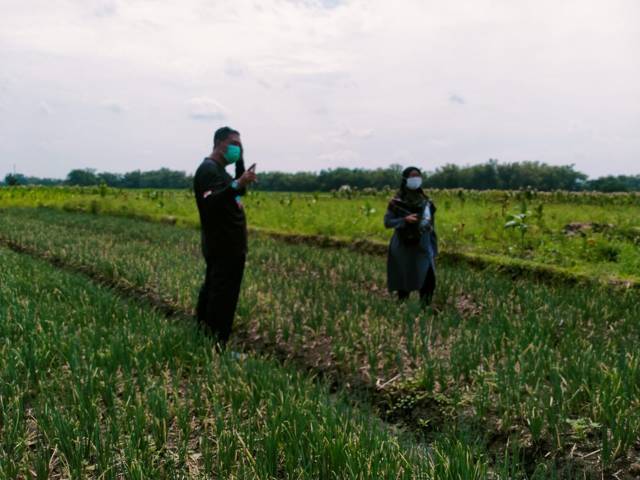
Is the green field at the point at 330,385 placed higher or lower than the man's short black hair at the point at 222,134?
lower

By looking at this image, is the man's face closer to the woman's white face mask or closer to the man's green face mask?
the man's green face mask

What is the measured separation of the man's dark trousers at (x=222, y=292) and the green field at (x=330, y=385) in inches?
11.9

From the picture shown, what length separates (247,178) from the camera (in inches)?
187

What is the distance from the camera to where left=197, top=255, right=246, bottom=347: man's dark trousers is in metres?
5.03

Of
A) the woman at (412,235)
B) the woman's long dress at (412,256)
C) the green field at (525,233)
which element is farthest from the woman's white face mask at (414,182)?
the green field at (525,233)

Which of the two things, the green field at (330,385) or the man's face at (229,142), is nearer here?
the green field at (330,385)

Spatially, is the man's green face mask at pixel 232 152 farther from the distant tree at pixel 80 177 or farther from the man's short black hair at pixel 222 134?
the distant tree at pixel 80 177

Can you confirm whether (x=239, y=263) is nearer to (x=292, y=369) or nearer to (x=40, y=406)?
(x=292, y=369)

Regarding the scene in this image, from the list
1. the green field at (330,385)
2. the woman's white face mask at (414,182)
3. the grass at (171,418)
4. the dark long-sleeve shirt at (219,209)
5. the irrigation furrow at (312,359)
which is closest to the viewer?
the grass at (171,418)

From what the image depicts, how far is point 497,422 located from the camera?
3670 mm

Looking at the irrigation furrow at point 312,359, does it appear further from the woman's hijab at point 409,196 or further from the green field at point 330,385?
the woman's hijab at point 409,196

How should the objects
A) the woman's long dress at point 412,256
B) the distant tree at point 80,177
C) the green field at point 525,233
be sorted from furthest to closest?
1. the distant tree at point 80,177
2. the green field at point 525,233
3. the woman's long dress at point 412,256

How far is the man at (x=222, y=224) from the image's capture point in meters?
4.89

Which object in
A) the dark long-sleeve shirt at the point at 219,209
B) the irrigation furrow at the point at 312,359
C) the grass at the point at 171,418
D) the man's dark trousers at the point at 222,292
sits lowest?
the irrigation furrow at the point at 312,359
